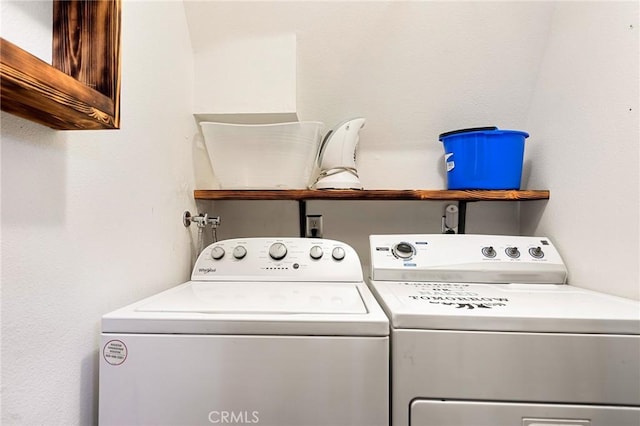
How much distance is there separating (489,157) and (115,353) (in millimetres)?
1361

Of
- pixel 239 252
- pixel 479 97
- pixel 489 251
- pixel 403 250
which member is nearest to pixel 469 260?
pixel 489 251

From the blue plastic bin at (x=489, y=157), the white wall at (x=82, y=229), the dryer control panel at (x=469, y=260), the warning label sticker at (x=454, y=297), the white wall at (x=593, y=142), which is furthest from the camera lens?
the blue plastic bin at (x=489, y=157)

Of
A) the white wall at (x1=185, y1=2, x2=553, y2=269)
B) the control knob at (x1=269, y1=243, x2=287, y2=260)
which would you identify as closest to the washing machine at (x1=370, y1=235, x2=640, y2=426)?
the control knob at (x1=269, y1=243, x2=287, y2=260)

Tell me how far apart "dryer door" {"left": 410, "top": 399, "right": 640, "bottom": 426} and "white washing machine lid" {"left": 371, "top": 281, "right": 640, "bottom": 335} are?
153 mm

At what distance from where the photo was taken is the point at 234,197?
137 centimetres

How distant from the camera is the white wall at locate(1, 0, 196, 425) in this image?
0.61 m

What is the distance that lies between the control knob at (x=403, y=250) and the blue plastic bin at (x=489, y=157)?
1.17ft

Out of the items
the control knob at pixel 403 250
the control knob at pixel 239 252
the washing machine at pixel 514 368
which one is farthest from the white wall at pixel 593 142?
the control knob at pixel 239 252

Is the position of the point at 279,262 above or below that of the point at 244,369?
above

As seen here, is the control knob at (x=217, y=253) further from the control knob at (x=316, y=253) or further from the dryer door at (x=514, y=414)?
the dryer door at (x=514, y=414)

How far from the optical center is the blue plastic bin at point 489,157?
4.33 ft

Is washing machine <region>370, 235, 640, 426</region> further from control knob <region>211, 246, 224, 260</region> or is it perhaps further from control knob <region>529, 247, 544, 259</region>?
control knob <region>211, 246, 224, 260</region>

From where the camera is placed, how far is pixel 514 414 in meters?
0.69

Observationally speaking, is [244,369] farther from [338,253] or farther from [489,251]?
[489,251]
